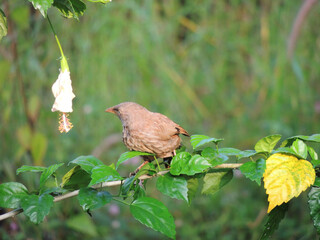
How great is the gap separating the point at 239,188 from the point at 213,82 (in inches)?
24.0

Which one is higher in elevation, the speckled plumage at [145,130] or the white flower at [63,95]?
the white flower at [63,95]

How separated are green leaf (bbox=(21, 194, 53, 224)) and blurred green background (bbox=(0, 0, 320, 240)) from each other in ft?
3.82

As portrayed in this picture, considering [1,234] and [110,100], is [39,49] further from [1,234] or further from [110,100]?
[1,234]

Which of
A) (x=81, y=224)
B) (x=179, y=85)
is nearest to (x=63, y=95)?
(x=81, y=224)

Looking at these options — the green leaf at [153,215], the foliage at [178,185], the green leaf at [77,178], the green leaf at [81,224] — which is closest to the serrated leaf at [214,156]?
the foliage at [178,185]

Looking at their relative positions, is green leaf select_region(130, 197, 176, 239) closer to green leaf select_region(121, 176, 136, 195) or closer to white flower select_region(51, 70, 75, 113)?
green leaf select_region(121, 176, 136, 195)

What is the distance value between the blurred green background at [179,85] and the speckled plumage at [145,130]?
92 cm

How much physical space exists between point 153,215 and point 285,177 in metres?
0.22

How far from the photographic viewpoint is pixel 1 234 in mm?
1712

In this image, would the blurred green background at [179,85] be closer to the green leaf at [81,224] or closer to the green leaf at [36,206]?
the green leaf at [81,224]

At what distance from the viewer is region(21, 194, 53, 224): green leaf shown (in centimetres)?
69

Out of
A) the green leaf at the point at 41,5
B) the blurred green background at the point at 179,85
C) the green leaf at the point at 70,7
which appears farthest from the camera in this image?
the blurred green background at the point at 179,85

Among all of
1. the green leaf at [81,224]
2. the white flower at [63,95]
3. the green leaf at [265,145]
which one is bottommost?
the green leaf at [81,224]

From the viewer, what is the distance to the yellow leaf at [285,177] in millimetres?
718
